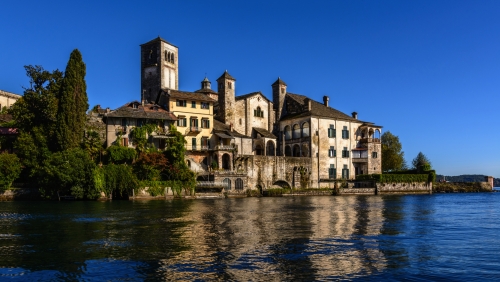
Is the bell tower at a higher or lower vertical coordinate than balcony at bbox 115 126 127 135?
higher

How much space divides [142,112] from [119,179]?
41.2 ft

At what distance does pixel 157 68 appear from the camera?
74.6 meters

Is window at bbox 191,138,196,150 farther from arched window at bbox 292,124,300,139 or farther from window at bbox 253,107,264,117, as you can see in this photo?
arched window at bbox 292,124,300,139

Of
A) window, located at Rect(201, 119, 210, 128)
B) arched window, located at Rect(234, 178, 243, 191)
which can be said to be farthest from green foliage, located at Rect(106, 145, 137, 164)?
arched window, located at Rect(234, 178, 243, 191)

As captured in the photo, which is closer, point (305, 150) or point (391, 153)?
point (305, 150)

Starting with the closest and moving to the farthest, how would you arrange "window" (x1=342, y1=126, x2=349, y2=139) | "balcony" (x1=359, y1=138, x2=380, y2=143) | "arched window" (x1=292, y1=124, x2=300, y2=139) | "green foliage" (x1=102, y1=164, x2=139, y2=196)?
1. "green foliage" (x1=102, y1=164, x2=139, y2=196)
2. "arched window" (x1=292, y1=124, x2=300, y2=139)
3. "window" (x1=342, y1=126, x2=349, y2=139)
4. "balcony" (x1=359, y1=138, x2=380, y2=143)

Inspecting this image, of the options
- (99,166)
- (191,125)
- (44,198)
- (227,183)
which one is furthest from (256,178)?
(44,198)

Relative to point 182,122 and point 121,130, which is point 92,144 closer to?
point 121,130

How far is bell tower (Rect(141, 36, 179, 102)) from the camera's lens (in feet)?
244

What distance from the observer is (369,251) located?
1764 cm

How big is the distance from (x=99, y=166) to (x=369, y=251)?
43.2 meters

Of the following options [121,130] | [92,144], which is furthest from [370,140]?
[92,144]

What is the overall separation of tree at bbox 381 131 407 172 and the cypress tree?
59.8m

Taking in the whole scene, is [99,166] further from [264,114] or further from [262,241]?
[262,241]
